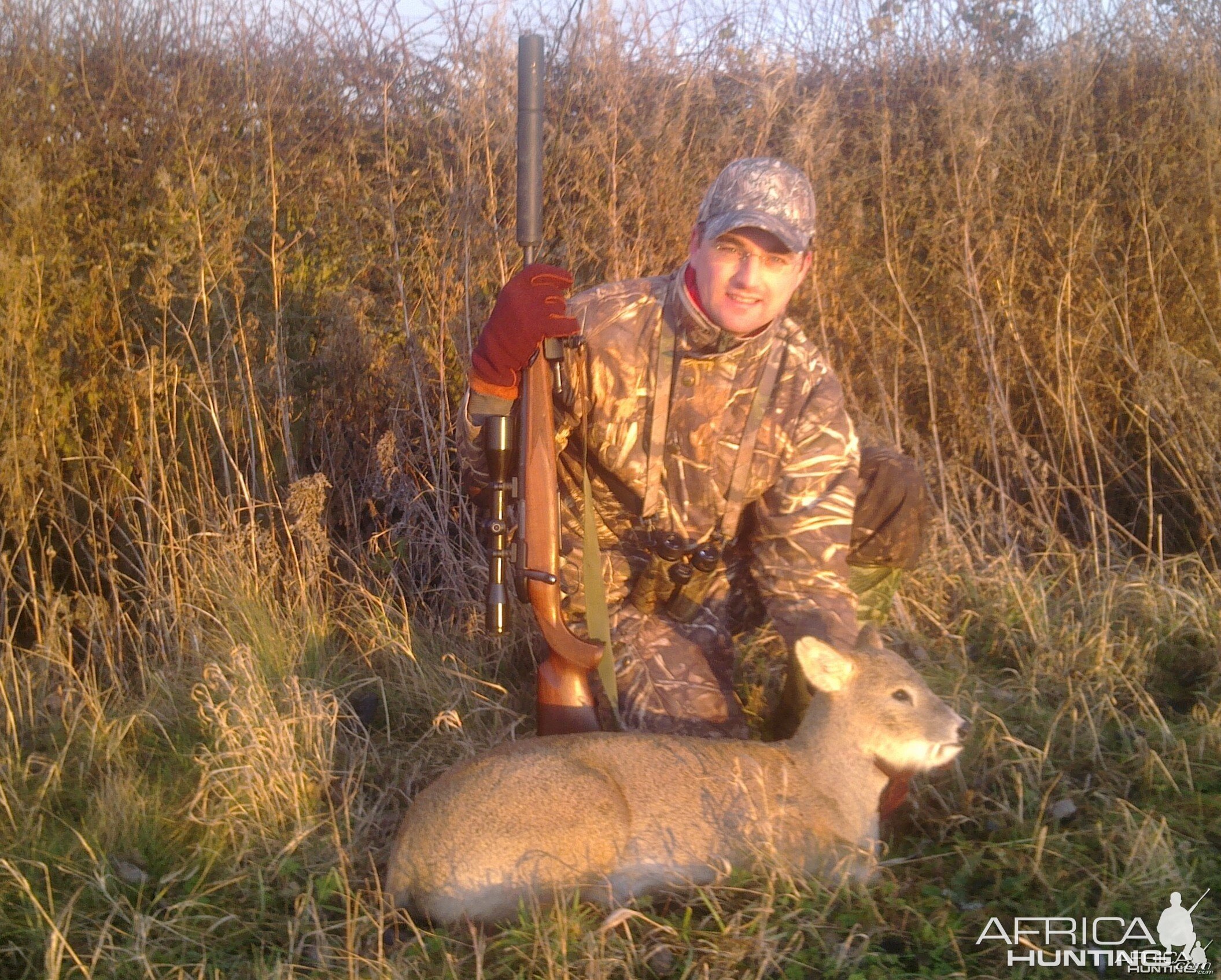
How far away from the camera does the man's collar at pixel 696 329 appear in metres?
4.07

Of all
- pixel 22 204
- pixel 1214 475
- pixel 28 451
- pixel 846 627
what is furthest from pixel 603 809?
pixel 1214 475

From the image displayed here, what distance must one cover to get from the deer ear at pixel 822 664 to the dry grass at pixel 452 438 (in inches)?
22.0

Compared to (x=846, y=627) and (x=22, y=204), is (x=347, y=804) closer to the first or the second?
(x=846, y=627)

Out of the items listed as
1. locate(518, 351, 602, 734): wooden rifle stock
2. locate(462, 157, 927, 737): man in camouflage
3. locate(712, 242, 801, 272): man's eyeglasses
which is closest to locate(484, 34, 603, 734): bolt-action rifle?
locate(518, 351, 602, 734): wooden rifle stock

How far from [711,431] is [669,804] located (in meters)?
1.59

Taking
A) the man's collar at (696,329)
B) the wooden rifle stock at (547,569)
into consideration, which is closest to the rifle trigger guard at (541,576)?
the wooden rifle stock at (547,569)

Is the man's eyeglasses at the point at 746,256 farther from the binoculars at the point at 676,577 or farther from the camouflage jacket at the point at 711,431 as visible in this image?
the binoculars at the point at 676,577

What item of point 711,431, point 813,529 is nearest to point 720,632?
point 813,529

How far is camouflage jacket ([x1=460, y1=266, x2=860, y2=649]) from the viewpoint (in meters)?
4.06

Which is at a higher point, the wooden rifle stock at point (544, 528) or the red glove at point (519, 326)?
the red glove at point (519, 326)

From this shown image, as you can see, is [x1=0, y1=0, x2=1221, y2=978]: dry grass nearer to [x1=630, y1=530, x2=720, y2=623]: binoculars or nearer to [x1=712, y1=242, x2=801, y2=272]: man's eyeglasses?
[x1=630, y1=530, x2=720, y2=623]: binoculars

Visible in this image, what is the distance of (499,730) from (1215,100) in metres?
5.18

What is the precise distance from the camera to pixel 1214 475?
5.62 metres

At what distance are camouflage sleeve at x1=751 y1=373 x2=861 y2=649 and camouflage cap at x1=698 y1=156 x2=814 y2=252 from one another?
25.3 inches
